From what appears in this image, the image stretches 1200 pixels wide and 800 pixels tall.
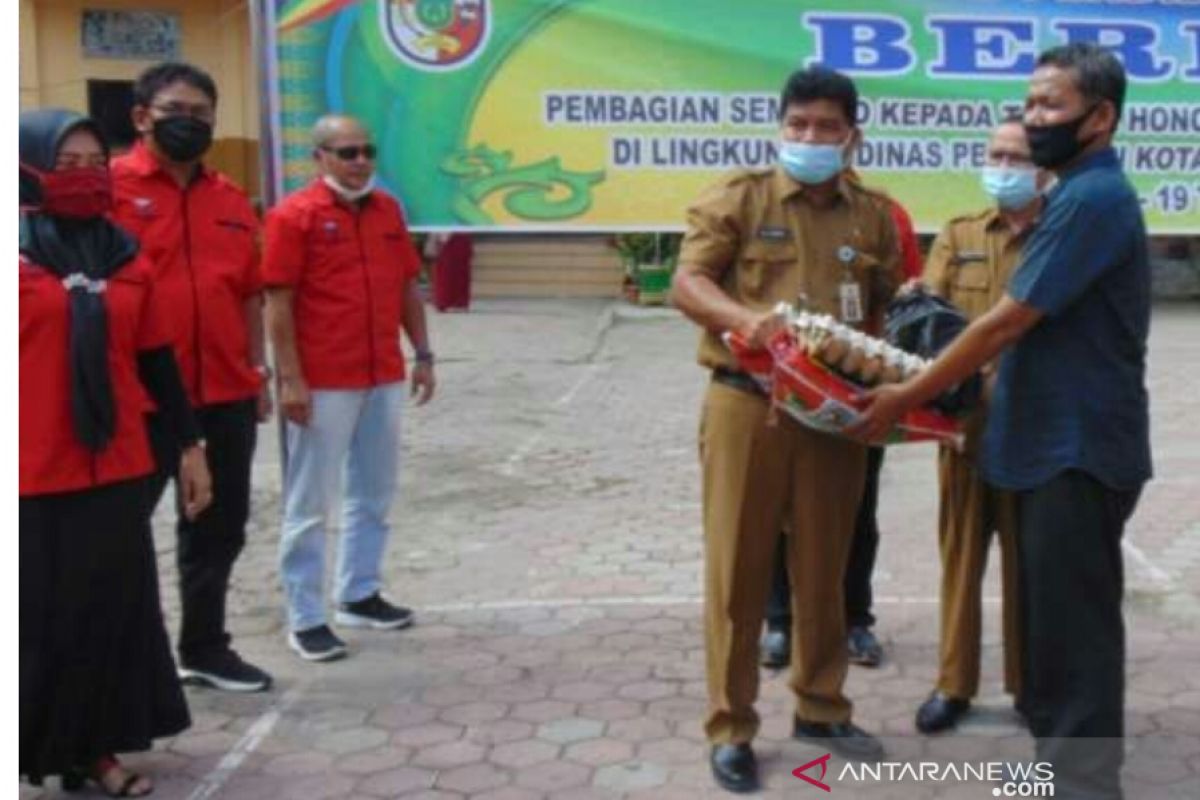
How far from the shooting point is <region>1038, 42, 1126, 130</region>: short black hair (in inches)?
120

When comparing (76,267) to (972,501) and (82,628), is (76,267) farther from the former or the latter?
(972,501)

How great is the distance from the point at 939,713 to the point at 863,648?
22.5 inches

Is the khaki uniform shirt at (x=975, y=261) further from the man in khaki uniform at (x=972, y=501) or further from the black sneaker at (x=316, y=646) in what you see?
the black sneaker at (x=316, y=646)

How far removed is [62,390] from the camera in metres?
3.31

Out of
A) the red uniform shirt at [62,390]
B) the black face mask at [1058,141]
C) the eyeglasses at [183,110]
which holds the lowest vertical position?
the red uniform shirt at [62,390]

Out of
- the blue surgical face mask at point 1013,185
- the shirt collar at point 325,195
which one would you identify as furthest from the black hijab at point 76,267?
the blue surgical face mask at point 1013,185

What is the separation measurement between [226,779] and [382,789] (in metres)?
0.44

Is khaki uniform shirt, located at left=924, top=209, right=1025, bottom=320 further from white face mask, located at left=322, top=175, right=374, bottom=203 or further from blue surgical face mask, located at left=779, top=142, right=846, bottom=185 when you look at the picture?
white face mask, located at left=322, top=175, right=374, bottom=203

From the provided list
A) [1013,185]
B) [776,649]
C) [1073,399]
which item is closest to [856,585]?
[776,649]

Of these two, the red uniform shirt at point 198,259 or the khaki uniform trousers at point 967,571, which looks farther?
the red uniform shirt at point 198,259

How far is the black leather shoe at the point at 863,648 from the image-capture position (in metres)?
4.50

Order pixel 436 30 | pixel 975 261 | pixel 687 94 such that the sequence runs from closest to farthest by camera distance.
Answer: pixel 975 261, pixel 436 30, pixel 687 94

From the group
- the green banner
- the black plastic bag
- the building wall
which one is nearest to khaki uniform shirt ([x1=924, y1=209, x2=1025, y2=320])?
the black plastic bag

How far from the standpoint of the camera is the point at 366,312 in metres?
4.57
